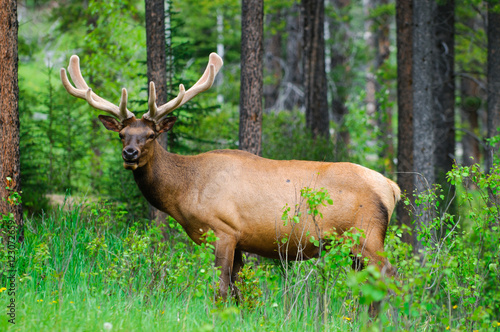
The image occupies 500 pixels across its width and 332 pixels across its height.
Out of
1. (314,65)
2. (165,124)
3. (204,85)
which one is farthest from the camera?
(314,65)

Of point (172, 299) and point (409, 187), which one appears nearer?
point (172, 299)

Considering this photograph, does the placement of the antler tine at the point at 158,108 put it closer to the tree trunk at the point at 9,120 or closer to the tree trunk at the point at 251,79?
the tree trunk at the point at 9,120

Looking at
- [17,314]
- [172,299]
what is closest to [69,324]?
[17,314]

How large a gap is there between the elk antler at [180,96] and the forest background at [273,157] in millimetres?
1502

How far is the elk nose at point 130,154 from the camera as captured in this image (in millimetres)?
5828

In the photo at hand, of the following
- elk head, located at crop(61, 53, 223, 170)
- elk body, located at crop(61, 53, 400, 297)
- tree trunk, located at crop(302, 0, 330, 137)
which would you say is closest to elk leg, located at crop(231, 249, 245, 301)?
elk body, located at crop(61, 53, 400, 297)

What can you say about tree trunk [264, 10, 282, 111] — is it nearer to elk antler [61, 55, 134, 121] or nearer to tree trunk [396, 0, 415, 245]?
tree trunk [396, 0, 415, 245]

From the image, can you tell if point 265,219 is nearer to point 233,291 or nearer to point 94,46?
point 233,291

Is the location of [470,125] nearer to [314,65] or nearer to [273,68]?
[273,68]

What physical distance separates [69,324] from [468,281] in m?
4.38

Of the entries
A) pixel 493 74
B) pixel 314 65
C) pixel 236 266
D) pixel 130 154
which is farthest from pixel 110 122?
pixel 493 74

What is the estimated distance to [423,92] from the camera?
32.9 ft

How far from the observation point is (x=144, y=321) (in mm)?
4695

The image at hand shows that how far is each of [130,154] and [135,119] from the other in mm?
698
